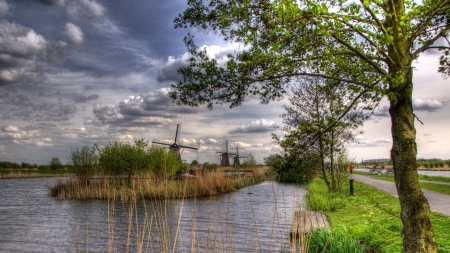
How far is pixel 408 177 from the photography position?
4.93 m

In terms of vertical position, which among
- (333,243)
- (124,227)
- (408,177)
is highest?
(408,177)

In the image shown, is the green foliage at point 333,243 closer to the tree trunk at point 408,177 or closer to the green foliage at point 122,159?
the tree trunk at point 408,177

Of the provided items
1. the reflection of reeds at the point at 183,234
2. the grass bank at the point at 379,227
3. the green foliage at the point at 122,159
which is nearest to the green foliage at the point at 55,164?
the green foliage at the point at 122,159

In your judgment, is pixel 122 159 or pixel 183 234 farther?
pixel 122 159

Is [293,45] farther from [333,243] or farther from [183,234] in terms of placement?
[183,234]

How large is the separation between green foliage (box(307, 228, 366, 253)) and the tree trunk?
1730 mm

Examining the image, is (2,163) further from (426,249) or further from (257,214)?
(426,249)

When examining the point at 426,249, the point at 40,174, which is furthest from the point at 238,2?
the point at 40,174

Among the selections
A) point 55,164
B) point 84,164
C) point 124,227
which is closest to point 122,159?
point 84,164

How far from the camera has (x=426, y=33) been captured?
6316mm

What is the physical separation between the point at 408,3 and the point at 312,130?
2.44 meters

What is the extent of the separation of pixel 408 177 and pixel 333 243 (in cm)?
263

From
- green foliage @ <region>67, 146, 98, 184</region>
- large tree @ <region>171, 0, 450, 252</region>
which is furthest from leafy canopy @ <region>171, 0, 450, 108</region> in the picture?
green foliage @ <region>67, 146, 98, 184</region>

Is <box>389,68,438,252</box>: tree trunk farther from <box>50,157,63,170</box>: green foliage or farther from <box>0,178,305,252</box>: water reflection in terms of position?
<box>50,157,63,170</box>: green foliage
